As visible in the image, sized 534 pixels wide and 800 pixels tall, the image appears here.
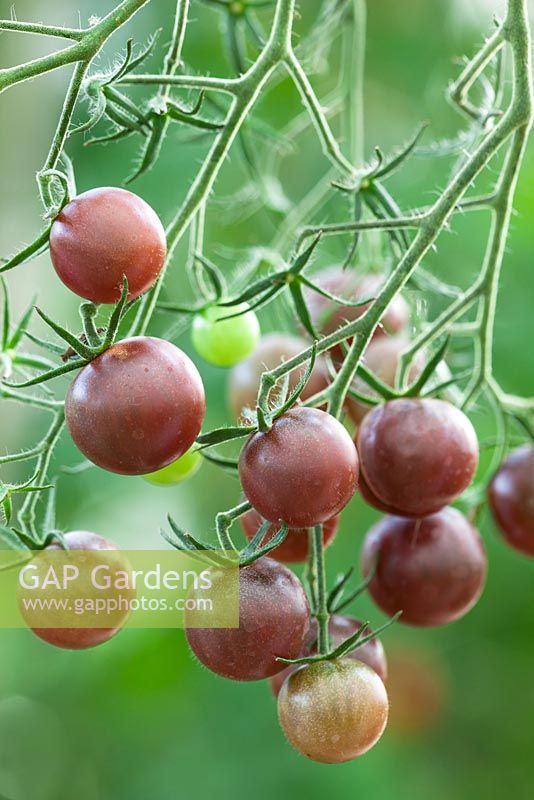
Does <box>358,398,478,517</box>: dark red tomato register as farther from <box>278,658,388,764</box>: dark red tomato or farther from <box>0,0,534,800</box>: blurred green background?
<box>0,0,534,800</box>: blurred green background

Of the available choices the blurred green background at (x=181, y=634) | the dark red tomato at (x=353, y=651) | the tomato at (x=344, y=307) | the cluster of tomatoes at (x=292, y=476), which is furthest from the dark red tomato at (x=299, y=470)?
the blurred green background at (x=181, y=634)

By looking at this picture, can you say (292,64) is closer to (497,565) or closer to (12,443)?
(12,443)

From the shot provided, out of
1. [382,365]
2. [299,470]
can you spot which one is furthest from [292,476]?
[382,365]

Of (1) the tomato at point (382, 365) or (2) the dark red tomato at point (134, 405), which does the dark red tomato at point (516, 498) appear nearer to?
(1) the tomato at point (382, 365)

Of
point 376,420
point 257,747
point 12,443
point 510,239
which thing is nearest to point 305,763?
point 257,747

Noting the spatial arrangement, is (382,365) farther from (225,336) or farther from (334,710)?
(334,710)

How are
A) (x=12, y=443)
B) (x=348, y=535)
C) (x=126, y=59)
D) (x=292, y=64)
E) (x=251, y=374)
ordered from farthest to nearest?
1. (x=348, y=535)
2. (x=12, y=443)
3. (x=251, y=374)
4. (x=292, y=64)
5. (x=126, y=59)

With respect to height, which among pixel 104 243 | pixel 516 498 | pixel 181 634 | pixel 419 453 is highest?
pixel 104 243
